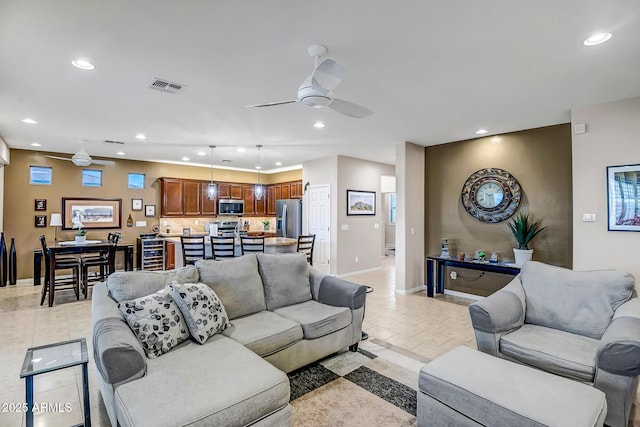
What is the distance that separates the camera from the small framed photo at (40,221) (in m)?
6.38

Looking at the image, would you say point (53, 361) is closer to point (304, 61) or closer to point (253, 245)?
point (304, 61)

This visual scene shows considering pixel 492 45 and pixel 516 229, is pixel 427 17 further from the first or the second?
pixel 516 229

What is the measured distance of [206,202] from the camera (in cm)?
836

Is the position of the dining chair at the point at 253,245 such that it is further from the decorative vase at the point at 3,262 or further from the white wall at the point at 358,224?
the decorative vase at the point at 3,262

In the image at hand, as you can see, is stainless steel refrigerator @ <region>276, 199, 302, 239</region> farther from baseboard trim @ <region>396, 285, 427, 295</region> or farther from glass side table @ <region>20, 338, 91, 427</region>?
glass side table @ <region>20, 338, 91, 427</region>

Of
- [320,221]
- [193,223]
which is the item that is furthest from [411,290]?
[193,223]

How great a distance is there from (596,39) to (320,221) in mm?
5594

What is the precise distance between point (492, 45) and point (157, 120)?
400 centimetres

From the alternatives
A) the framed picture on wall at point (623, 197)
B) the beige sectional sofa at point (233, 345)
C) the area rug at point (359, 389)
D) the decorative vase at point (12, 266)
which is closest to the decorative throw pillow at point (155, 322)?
the beige sectional sofa at point (233, 345)

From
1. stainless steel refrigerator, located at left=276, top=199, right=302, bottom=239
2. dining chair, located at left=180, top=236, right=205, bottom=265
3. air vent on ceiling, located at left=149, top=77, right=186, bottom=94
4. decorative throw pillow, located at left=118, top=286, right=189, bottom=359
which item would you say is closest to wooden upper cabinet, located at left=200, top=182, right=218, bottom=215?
stainless steel refrigerator, located at left=276, top=199, right=302, bottom=239

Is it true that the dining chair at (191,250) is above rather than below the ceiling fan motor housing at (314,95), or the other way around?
below

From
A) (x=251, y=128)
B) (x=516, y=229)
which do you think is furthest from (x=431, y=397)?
(x=251, y=128)

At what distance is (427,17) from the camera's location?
205cm

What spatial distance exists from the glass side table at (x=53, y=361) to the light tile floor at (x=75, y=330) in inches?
19.1
